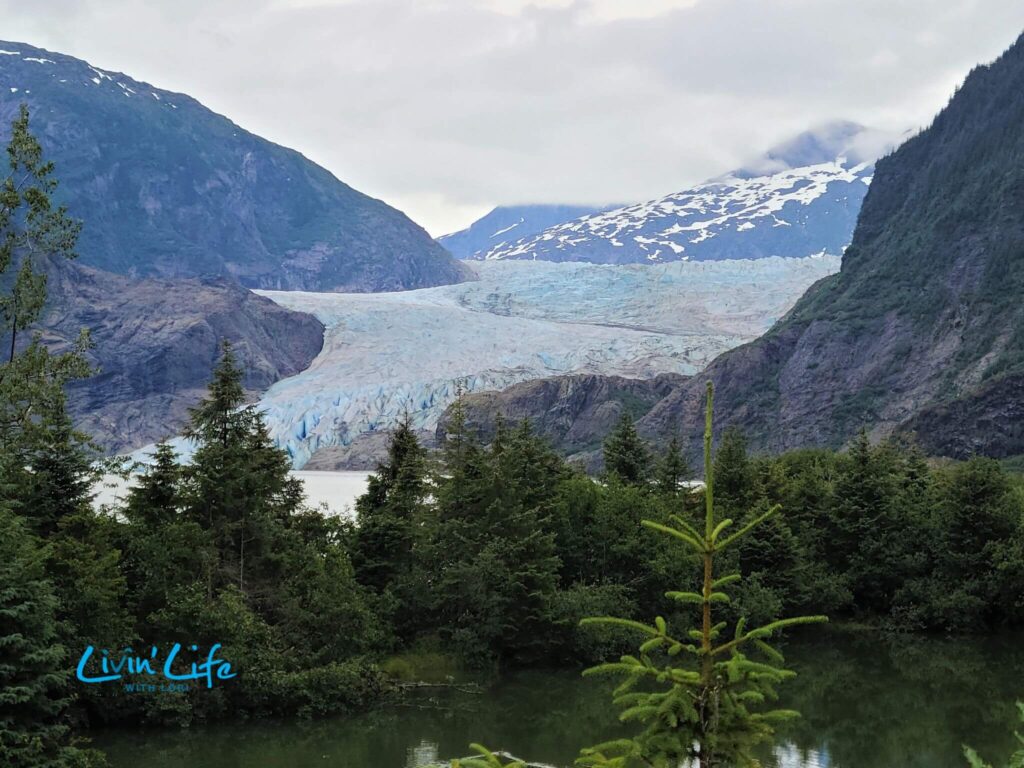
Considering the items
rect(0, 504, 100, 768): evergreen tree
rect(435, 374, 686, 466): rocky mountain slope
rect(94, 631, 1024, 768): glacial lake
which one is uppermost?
rect(435, 374, 686, 466): rocky mountain slope

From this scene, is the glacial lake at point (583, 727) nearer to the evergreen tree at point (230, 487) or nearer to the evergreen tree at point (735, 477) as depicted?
the evergreen tree at point (230, 487)

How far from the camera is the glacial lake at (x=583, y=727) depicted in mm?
23062

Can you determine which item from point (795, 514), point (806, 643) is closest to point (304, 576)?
point (806, 643)

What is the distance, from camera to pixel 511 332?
A: 90.2 metres

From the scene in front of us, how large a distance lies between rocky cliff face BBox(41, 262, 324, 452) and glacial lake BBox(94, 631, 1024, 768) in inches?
3040

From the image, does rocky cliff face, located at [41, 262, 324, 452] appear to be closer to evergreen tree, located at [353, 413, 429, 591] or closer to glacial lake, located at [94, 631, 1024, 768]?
evergreen tree, located at [353, 413, 429, 591]

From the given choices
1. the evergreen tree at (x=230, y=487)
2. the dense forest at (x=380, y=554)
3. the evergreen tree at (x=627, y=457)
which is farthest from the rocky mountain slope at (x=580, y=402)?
the evergreen tree at (x=230, y=487)

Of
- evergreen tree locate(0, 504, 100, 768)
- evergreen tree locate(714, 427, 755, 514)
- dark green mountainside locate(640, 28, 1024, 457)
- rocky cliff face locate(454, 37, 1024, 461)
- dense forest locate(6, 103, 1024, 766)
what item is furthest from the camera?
rocky cliff face locate(454, 37, 1024, 461)

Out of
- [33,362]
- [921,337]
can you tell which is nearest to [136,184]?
[921,337]

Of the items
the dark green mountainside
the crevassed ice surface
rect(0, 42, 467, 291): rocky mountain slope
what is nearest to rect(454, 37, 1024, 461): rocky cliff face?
the dark green mountainside

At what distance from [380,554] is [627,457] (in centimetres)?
1173

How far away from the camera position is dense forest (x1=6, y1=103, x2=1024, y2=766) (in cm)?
2305

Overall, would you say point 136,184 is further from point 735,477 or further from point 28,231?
point 28,231

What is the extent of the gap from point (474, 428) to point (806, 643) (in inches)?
508
